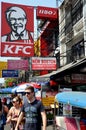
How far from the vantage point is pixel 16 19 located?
25.3m

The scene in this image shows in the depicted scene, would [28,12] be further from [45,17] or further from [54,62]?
[45,17]

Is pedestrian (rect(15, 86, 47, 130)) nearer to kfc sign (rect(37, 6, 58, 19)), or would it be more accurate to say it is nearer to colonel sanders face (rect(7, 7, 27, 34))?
colonel sanders face (rect(7, 7, 27, 34))

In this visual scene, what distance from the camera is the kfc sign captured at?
30.1 m

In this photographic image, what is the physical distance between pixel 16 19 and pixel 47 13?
582 cm

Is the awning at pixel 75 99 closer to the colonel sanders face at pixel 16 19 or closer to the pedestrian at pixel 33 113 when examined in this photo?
the pedestrian at pixel 33 113

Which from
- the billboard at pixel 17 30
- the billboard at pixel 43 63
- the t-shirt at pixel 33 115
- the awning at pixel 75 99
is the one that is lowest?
the t-shirt at pixel 33 115

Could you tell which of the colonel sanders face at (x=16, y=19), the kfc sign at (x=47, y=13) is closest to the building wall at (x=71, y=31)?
the kfc sign at (x=47, y=13)

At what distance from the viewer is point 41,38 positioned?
3931 centimetres

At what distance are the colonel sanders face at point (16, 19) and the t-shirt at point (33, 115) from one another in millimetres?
16637

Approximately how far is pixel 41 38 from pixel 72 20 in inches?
455

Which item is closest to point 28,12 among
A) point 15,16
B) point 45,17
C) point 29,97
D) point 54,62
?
point 15,16

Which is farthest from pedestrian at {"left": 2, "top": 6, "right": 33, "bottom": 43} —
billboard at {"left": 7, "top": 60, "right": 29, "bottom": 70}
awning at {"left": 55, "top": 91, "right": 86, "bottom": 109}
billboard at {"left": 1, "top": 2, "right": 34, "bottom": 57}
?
awning at {"left": 55, "top": 91, "right": 86, "bottom": 109}

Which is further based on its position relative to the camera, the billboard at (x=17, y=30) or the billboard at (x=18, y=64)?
the billboard at (x=18, y=64)

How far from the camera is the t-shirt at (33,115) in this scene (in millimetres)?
8544
